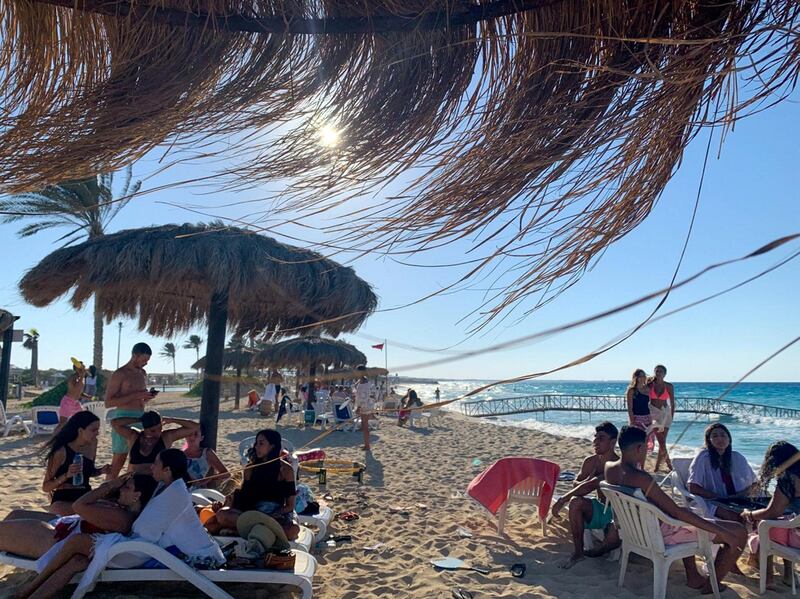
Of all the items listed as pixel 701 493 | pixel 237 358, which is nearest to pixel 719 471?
pixel 701 493

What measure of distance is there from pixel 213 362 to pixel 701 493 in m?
4.46

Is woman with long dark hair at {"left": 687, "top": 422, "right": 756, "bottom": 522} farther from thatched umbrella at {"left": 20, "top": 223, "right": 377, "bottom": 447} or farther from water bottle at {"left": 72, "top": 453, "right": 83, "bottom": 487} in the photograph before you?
water bottle at {"left": 72, "top": 453, "right": 83, "bottom": 487}

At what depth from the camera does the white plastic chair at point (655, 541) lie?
336 centimetres

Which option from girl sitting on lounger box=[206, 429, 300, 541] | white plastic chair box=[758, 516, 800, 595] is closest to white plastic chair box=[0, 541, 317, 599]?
girl sitting on lounger box=[206, 429, 300, 541]

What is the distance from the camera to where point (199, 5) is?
148cm

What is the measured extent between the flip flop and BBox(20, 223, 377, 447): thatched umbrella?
7.56ft

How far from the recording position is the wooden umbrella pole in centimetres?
557

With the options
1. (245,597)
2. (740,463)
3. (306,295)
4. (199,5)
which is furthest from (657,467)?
(199,5)

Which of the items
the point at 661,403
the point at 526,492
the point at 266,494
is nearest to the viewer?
the point at 266,494

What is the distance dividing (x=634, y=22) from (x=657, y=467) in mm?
7717

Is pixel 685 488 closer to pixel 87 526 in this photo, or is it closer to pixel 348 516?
pixel 348 516

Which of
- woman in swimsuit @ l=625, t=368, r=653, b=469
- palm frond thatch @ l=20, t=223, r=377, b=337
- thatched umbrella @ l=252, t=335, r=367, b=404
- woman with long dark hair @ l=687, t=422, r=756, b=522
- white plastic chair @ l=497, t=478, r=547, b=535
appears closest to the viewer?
woman with long dark hair @ l=687, t=422, r=756, b=522

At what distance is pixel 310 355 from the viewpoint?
1688cm

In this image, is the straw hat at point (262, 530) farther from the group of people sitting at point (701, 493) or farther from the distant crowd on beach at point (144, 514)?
the group of people sitting at point (701, 493)
